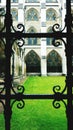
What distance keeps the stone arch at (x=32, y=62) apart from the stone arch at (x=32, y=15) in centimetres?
449

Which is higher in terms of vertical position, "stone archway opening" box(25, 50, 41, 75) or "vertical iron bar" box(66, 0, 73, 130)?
"vertical iron bar" box(66, 0, 73, 130)

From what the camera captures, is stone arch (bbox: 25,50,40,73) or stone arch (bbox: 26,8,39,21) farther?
stone arch (bbox: 26,8,39,21)

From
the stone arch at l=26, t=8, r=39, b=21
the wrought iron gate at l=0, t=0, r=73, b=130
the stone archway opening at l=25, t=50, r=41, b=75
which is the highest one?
the stone arch at l=26, t=8, r=39, b=21

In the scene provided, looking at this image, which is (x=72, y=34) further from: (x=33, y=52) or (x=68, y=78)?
(x=33, y=52)

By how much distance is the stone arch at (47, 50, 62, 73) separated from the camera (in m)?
34.2

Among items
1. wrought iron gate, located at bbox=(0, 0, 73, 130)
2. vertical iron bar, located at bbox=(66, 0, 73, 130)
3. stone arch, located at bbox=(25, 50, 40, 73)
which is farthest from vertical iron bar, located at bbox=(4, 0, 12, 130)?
stone arch, located at bbox=(25, 50, 40, 73)

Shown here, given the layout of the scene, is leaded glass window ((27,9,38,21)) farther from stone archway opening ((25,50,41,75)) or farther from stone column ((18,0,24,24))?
stone archway opening ((25,50,41,75))

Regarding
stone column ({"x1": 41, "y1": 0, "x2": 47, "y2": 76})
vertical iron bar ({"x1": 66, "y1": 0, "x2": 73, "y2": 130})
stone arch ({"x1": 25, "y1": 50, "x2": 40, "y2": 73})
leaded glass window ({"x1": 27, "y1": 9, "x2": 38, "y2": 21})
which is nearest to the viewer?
vertical iron bar ({"x1": 66, "y1": 0, "x2": 73, "y2": 130})

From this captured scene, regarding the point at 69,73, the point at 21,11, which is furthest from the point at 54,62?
the point at 69,73

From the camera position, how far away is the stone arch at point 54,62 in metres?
34.2

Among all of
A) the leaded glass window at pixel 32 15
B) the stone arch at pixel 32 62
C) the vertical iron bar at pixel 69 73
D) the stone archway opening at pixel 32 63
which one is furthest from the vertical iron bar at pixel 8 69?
the leaded glass window at pixel 32 15

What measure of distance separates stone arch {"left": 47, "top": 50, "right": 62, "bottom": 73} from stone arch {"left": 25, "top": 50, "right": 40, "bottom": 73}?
1349mm

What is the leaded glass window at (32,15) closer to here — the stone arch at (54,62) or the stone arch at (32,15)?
the stone arch at (32,15)

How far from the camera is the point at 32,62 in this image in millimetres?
34344
